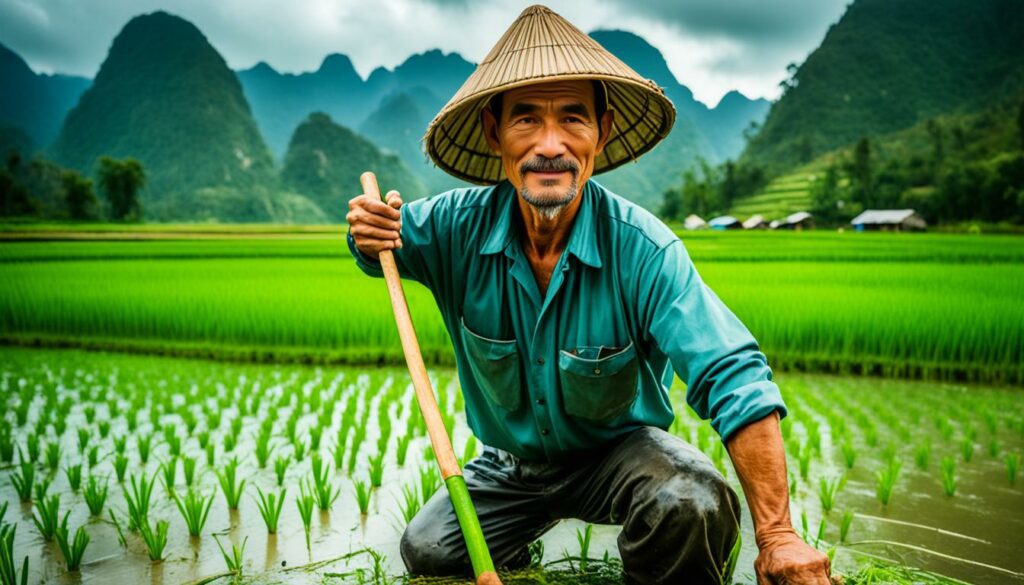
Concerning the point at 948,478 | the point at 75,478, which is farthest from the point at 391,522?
the point at 948,478

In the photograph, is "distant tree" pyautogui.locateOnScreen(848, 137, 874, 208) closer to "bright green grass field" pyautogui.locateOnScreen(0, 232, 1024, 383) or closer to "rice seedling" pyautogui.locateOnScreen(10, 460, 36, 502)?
"bright green grass field" pyautogui.locateOnScreen(0, 232, 1024, 383)

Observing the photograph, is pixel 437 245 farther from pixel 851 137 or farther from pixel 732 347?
pixel 851 137

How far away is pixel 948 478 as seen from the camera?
9.20ft

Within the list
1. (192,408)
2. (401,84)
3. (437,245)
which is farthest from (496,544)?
(401,84)

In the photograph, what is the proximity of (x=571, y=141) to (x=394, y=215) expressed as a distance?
2.00ft

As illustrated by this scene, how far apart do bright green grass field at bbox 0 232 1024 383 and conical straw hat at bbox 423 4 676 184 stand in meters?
3.90

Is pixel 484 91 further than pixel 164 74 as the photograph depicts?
No

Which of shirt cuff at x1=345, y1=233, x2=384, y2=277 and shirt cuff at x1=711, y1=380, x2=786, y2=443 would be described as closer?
shirt cuff at x1=711, y1=380, x2=786, y2=443

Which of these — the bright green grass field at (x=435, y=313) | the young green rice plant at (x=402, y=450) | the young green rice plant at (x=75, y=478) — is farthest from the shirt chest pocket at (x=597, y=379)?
the bright green grass field at (x=435, y=313)

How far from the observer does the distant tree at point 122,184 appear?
33.1 metres

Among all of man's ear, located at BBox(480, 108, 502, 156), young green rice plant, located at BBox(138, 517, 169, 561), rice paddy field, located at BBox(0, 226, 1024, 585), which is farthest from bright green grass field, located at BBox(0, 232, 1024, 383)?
man's ear, located at BBox(480, 108, 502, 156)

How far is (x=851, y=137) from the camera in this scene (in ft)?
220

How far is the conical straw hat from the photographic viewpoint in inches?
72.7

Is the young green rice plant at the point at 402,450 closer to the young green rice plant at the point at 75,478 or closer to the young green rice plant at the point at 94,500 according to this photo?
the young green rice plant at the point at 94,500
